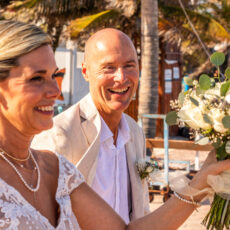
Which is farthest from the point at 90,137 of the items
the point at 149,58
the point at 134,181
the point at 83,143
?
the point at 149,58

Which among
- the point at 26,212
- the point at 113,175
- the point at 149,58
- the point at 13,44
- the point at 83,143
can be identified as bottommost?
the point at 113,175

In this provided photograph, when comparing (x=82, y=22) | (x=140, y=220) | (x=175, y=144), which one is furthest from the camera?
(x=82, y=22)

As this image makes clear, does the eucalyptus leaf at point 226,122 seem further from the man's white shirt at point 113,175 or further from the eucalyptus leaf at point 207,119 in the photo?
the man's white shirt at point 113,175

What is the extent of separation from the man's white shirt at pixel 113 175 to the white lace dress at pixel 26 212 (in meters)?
0.78

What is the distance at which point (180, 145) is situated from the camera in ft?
26.5

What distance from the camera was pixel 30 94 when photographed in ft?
5.92

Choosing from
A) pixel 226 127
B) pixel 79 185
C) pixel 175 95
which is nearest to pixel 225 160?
pixel 226 127

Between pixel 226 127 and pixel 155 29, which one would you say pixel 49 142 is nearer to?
pixel 226 127

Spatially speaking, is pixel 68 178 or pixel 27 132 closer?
pixel 27 132

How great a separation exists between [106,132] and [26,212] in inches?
53.7

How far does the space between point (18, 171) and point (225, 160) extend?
41.7 inches

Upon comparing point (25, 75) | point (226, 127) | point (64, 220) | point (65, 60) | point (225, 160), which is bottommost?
point (64, 220)

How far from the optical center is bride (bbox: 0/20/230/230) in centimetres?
177

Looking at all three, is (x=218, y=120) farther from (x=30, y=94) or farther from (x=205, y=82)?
(x=30, y=94)
